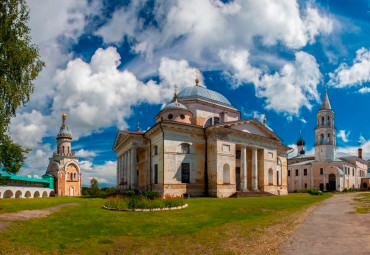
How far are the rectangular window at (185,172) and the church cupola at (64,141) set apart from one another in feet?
151

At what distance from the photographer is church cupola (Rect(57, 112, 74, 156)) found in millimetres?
67625

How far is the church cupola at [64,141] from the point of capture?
2662 inches

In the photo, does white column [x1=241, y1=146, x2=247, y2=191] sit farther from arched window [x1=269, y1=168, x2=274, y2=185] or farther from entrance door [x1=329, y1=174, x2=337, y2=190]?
entrance door [x1=329, y1=174, x2=337, y2=190]

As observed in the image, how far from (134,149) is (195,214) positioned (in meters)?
20.1

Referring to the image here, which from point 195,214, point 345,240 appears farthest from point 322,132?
point 345,240

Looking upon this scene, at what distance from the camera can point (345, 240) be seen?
8.47 m

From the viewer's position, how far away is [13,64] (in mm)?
18297

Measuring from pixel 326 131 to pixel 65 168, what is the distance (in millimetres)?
59015

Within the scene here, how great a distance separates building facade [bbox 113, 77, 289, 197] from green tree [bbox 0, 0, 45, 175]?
42.0ft

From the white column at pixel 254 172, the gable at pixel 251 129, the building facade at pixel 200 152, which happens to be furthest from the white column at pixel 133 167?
the white column at pixel 254 172

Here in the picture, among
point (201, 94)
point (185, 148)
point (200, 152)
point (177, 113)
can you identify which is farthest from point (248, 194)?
point (201, 94)

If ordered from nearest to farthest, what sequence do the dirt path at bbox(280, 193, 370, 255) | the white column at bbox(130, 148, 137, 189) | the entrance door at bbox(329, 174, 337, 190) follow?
1. the dirt path at bbox(280, 193, 370, 255)
2. the white column at bbox(130, 148, 137, 189)
3. the entrance door at bbox(329, 174, 337, 190)

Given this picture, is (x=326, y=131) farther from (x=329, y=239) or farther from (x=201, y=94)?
(x=329, y=239)

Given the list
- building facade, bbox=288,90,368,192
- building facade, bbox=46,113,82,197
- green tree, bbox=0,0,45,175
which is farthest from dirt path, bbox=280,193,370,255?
building facade, bbox=46,113,82,197
